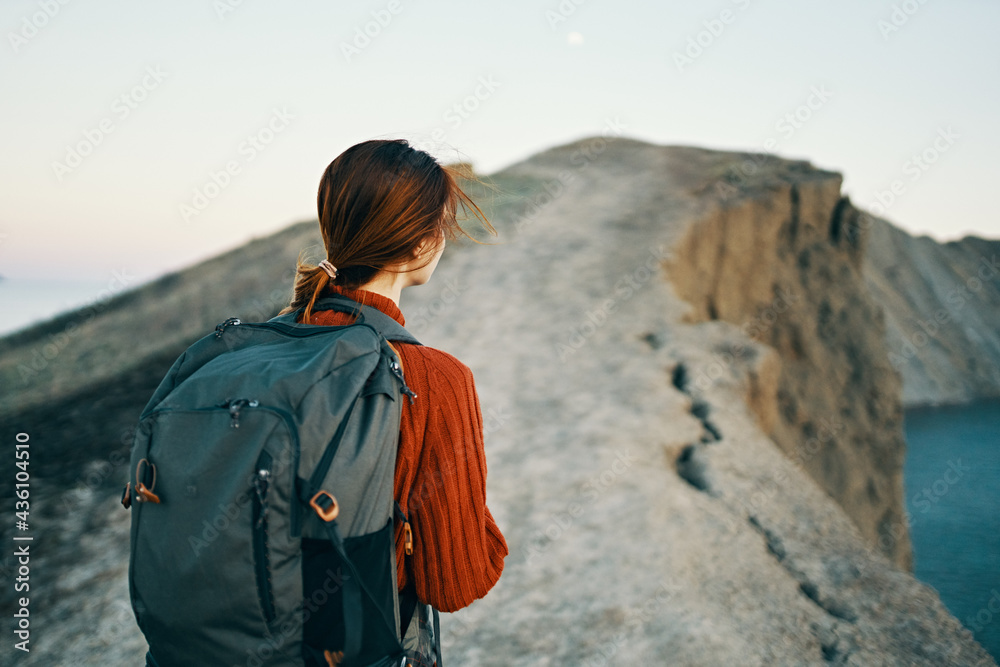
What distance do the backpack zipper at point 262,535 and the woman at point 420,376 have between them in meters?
0.34

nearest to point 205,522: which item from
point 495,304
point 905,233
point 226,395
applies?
point 226,395

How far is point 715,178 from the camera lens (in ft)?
41.8

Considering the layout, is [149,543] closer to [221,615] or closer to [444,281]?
[221,615]

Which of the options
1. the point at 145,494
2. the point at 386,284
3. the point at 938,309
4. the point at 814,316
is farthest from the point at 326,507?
the point at 938,309

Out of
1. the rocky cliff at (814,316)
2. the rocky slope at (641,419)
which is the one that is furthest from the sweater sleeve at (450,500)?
the rocky cliff at (814,316)

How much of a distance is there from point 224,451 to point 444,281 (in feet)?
30.1

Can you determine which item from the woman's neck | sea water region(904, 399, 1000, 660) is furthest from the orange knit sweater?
sea water region(904, 399, 1000, 660)

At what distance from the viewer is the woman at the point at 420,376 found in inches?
59.8

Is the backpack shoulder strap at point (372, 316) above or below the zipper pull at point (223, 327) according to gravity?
above

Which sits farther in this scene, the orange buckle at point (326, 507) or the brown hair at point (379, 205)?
the brown hair at point (379, 205)

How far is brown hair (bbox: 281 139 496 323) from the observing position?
151 centimetres

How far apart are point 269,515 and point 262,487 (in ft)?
0.24

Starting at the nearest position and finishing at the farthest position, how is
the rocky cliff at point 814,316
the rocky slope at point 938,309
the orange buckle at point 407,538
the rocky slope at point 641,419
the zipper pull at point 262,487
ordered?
the zipper pull at point 262,487
the orange buckle at point 407,538
the rocky slope at point 641,419
the rocky cliff at point 814,316
the rocky slope at point 938,309

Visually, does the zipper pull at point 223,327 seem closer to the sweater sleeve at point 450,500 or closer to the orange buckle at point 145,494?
the orange buckle at point 145,494
